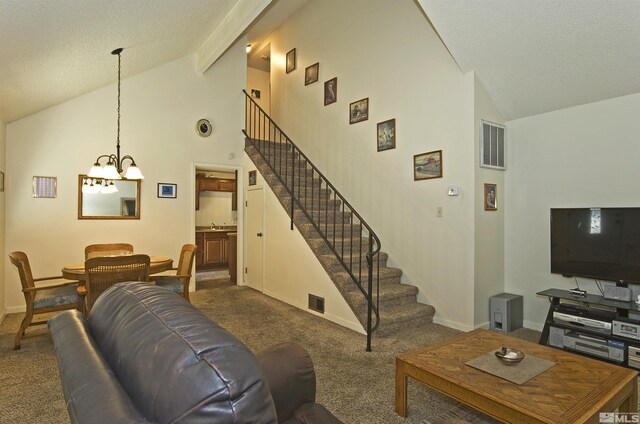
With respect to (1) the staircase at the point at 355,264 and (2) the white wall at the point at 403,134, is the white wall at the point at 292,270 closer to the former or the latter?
(1) the staircase at the point at 355,264

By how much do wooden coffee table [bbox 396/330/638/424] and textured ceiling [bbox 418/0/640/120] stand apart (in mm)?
2595

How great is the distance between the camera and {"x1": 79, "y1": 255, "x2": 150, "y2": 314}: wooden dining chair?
319 centimetres

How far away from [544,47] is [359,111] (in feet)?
8.40

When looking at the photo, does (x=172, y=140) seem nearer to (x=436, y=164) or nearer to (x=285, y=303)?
(x=285, y=303)

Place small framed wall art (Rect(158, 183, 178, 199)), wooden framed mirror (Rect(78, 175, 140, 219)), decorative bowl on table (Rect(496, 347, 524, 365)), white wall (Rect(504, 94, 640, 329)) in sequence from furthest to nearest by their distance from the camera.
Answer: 1. small framed wall art (Rect(158, 183, 178, 199))
2. wooden framed mirror (Rect(78, 175, 140, 219))
3. white wall (Rect(504, 94, 640, 329))
4. decorative bowl on table (Rect(496, 347, 524, 365))

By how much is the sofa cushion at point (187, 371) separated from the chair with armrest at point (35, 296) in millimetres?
3048

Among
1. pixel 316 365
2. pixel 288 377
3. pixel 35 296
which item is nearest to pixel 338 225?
pixel 316 365

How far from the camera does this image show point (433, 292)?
4.32m

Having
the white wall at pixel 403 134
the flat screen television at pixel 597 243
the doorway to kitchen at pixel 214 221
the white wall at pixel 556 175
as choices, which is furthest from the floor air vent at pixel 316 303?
the doorway to kitchen at pixel 214 221

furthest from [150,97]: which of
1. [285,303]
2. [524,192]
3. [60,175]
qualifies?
[524,192]

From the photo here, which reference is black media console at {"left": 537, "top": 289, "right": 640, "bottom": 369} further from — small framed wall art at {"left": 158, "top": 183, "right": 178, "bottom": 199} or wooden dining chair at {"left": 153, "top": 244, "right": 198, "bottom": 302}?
small framed wall art at {"left": 158, "top": 183, "right": 178, "bottom": 199}

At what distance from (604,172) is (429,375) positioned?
291 cm

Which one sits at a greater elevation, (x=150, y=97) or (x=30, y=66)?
(x=150, y=97)

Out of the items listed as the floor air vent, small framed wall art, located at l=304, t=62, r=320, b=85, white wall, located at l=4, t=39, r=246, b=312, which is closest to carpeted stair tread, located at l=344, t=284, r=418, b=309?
the floor air vent
